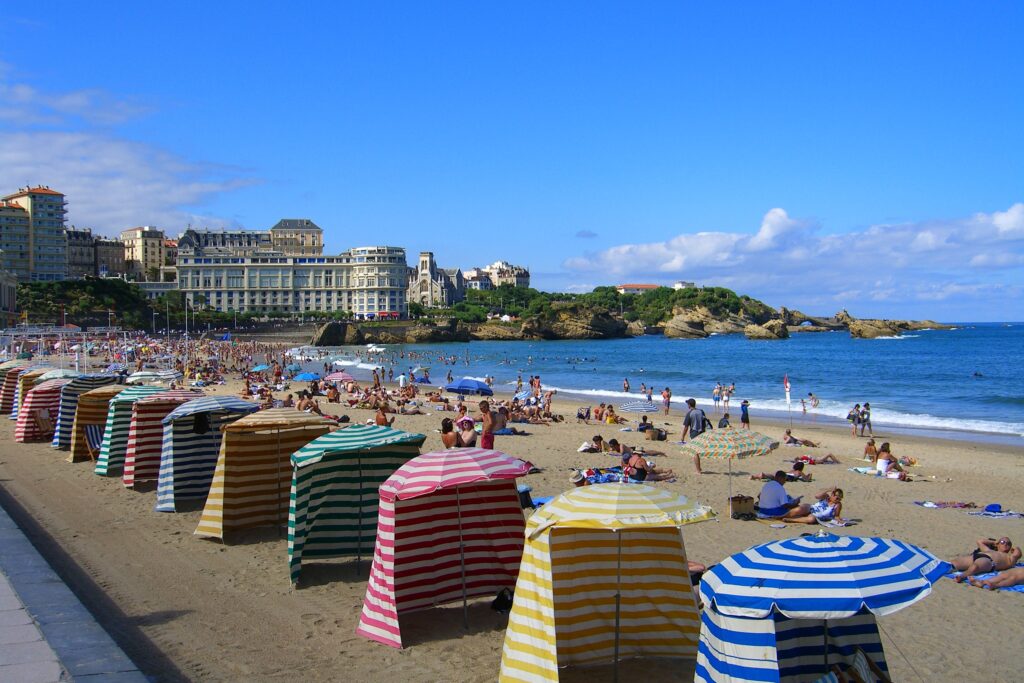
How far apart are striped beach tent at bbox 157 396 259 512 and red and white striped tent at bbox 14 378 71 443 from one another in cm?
755

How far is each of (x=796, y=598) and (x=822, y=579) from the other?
182mm

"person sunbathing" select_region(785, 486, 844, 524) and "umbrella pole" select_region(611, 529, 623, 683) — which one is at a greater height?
"umbrella pole" select_region(611, 529, 623, 683)

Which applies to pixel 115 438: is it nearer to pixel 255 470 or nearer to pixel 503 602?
pixel 255 470

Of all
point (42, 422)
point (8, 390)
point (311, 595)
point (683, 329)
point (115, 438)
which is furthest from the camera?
point (683, 329)

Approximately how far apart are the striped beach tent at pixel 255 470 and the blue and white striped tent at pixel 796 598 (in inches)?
243

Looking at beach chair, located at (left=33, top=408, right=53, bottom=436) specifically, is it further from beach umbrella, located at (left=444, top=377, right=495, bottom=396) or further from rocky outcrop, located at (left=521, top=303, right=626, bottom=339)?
rocky outcrop, located at (left=521, top=303, right=626, bottom=339)

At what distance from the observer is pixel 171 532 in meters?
9.62

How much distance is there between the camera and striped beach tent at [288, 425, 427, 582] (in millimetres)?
7781

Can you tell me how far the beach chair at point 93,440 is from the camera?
14057 mm

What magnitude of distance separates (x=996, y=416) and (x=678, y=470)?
766 inches

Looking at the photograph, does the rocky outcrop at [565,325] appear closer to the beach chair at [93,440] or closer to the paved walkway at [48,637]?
the beach chair at [93,440]

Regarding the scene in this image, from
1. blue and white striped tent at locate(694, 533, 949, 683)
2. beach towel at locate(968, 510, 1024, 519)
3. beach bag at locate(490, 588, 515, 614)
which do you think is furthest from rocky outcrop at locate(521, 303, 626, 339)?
blue and white striped tent at locate(694, 533, 949, 683)

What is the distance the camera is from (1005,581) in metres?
A: 7.93

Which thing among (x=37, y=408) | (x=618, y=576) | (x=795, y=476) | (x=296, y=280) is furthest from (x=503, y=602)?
(x=296, y=280)
